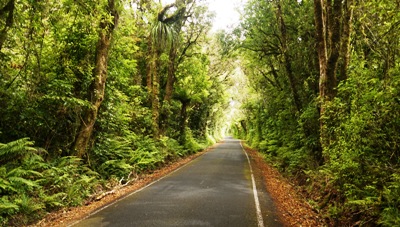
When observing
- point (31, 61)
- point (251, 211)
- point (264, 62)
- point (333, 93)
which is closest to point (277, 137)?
point (264, 62)

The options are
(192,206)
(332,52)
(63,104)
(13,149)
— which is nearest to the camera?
(13,149)

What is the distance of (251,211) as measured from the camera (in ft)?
26.1

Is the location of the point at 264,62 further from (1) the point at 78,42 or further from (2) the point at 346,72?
(1) the point at 78,42

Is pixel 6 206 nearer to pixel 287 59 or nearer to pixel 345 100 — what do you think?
pixel 345 100

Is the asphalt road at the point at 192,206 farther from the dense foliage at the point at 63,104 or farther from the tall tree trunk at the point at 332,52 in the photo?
the tall tree trunk at the point at 332,52

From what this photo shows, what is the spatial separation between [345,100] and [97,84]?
8.68 meters

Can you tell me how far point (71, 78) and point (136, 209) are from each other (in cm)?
557

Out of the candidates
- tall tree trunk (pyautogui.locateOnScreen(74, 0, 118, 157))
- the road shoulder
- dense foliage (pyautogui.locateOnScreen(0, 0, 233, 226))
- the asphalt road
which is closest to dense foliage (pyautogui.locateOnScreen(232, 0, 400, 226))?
the road shoulder

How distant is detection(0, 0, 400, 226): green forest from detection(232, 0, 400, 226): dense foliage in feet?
0.14

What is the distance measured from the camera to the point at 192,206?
8281mm

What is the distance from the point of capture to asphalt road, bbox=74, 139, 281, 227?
22.9 feet

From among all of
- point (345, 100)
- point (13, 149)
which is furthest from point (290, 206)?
point (13, 149)

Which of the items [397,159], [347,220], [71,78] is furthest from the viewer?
[71,78]

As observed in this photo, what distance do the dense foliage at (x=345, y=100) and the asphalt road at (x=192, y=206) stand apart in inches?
74.5
